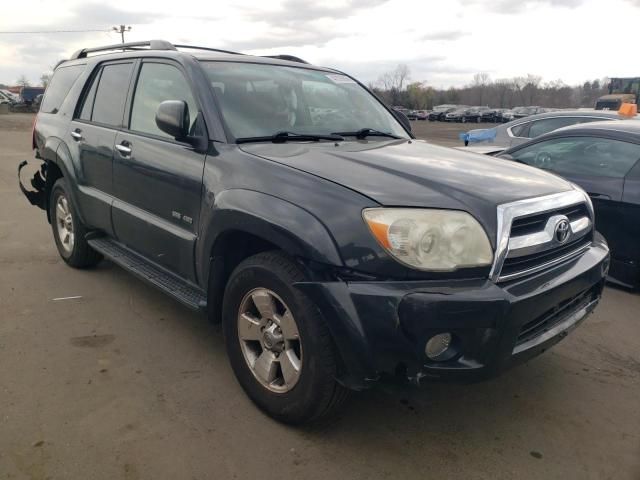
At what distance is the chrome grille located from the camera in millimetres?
2348

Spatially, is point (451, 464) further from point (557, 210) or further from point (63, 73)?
point (63, 73)

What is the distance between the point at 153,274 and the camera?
11.9 ft

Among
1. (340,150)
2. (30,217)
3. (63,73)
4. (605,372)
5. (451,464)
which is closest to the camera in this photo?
(451,464)

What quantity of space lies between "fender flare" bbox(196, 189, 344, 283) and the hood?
229 mm


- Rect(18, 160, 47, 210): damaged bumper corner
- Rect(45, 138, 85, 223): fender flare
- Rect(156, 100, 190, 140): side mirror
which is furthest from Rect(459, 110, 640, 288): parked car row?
Rect(18, 160, 47, 210): damaged bumper corner

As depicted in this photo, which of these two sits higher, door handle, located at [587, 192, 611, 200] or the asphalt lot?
door handle, located at [587, 192, 611, 200]

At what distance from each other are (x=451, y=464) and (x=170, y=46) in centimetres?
322

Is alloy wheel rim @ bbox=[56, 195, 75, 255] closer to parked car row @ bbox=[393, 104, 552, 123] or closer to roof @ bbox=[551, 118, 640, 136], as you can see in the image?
roof @ bbox=[551, 118, 640, 136]

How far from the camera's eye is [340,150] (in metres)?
2.98

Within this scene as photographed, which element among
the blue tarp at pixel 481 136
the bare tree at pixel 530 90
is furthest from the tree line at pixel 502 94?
the blue tarp at pixel 481 136

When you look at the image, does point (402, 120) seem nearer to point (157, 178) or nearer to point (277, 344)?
point (157, 178)

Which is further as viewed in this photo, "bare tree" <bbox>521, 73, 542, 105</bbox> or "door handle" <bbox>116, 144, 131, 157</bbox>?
"bare tree" <bbox>521, 73, 542, 105</bbox>

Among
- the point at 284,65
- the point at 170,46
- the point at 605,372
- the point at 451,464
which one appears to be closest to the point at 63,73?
the point at 170,46

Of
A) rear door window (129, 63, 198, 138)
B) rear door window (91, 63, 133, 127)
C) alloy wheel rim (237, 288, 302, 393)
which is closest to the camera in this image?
alloy wheel rim (237, 288, 302, 393)
